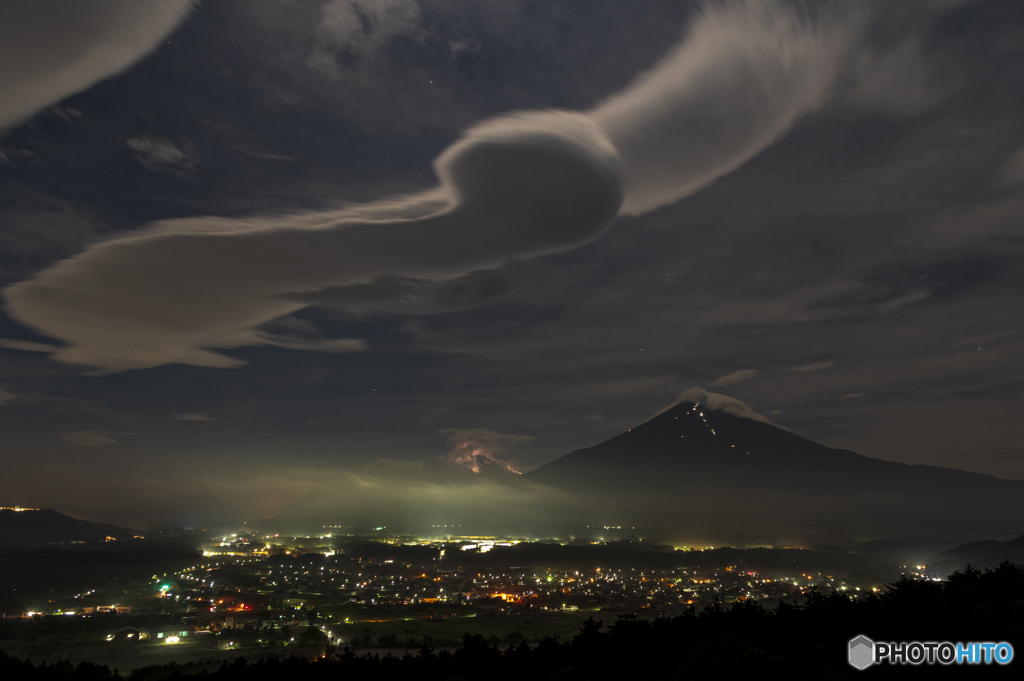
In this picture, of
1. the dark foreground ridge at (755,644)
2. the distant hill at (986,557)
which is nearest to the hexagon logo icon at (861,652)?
the dark foreground ridge at (755,644)

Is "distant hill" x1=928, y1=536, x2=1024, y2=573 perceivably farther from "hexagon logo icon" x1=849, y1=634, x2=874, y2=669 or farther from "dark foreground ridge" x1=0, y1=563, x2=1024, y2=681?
"hexagon logo icon" x1=849, y1=634, x2=874, y2=669

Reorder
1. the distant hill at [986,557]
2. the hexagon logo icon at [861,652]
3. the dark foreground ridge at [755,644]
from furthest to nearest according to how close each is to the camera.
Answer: the distant hill at [986,557] → the hexagon logo icon at [861,652] → the dark foreground ridge at [755,644]

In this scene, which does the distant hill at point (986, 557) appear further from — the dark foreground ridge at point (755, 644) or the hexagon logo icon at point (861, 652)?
the hexagon logo icon at point (861, 652)

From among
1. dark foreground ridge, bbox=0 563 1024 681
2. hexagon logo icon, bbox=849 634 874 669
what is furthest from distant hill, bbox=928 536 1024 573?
hexagon logo icon, bbox=849 634 874 669

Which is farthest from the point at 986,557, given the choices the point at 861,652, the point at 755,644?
the point at 755,644

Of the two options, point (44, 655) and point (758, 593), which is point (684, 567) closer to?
point (758, 593)

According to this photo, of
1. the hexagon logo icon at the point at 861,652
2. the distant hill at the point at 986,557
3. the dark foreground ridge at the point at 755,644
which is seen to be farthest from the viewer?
the distant hill at the point at 986,557

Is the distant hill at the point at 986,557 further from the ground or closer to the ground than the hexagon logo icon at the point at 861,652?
closer to the ground

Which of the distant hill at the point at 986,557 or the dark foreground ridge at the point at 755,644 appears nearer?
the dark foreground ridge at the point at 755,644
